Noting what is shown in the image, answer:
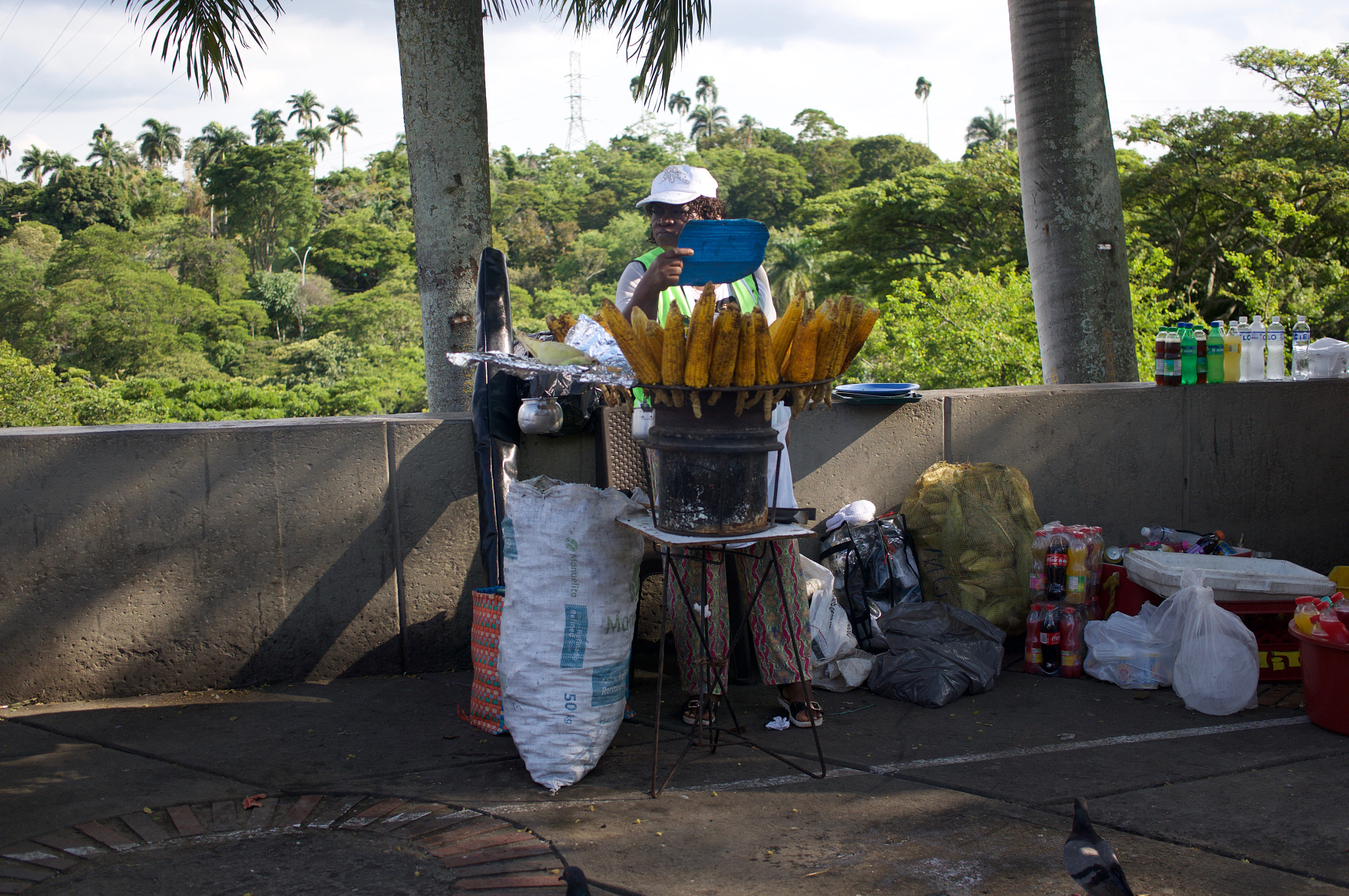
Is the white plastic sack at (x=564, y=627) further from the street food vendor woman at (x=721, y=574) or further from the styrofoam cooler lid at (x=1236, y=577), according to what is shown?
the styrofoam cooler lid at (x=1236, y=577)

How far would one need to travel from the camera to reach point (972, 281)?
22.7 meters

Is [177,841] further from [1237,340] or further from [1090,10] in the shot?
[1090,10]

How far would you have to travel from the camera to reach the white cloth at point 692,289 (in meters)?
3.60

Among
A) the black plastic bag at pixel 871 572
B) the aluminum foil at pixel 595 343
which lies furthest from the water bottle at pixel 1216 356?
the aluminum foil at pixel 595 343

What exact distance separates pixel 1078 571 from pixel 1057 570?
11 centimetres

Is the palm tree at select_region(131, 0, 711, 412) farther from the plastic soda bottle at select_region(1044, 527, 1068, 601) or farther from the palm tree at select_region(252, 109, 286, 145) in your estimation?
the palm tree at select_region(252, 109, 286, 145)

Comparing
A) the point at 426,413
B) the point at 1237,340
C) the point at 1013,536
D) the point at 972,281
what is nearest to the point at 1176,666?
the point at 1013,536

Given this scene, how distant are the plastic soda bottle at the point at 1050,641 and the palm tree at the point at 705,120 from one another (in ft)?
427

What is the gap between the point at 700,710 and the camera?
138 inches

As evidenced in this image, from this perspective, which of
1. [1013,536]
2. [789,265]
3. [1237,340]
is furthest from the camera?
[789,265]

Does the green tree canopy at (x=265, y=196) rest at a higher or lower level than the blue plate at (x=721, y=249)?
higher

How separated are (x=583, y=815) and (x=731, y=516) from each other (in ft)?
3.41

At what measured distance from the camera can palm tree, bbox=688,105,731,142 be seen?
423ft

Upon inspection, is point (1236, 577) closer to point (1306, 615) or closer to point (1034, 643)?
point (1306, 615)
